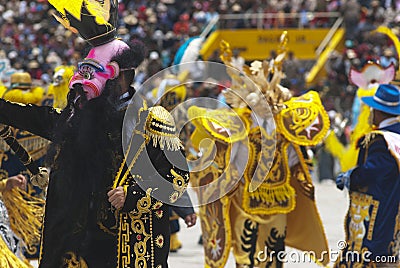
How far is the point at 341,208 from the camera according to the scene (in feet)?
44.9

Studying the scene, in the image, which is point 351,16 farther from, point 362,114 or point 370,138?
Result: point 370,138

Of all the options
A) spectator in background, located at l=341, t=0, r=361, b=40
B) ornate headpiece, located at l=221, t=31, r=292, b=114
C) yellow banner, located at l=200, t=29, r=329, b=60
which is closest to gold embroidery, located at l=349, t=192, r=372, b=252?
ornate headpiece, located at l=221, t=31, r=292, b=114

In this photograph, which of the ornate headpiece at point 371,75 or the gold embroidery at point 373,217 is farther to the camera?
the ornate headpiece at point 371,75

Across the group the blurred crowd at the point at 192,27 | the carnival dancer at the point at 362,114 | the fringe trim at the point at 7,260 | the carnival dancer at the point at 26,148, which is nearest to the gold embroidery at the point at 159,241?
the fringe trim at the point at 7,260

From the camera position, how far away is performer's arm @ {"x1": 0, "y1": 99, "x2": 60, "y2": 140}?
507 centimetres

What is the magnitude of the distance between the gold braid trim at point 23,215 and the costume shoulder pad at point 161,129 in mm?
1724

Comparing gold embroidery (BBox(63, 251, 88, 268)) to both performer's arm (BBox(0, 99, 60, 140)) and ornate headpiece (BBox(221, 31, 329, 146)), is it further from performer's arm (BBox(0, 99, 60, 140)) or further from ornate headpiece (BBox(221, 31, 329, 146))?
ornate headpiece (BBox(221, 31, 329, 146))

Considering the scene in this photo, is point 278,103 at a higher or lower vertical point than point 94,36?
lower

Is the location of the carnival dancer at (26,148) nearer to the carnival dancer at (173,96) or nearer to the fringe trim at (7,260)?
the carnival dancer at (173,96)

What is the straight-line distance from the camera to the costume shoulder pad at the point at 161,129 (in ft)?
16.2

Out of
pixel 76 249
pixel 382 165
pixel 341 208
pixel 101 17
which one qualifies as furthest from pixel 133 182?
pixel 341 208

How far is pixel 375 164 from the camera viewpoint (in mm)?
7219

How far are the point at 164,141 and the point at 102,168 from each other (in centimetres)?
33

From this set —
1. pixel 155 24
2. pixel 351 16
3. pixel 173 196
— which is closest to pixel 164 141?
pixel 173 196
